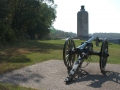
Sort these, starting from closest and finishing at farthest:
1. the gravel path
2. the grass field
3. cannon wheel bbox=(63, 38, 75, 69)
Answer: the gravel path → cannon wheel bbox=(63, 38, 75, 69) → the grass field

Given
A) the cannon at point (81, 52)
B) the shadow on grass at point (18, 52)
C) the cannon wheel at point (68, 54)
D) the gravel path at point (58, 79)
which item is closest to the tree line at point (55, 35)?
the shadow on grass at point (18, 52)

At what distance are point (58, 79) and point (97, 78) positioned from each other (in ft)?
4.13

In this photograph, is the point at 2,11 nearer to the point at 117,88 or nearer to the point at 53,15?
the point at 117,88

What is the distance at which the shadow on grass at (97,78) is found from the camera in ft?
20.1

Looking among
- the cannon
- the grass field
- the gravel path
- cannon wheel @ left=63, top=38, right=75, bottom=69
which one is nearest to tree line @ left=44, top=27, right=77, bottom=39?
the grass field

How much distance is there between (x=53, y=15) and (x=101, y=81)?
40.2 meters

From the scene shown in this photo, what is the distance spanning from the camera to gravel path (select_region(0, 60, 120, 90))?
568 cm

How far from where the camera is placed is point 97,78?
22.2 ft

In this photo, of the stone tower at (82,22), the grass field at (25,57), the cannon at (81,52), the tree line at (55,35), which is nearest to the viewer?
the cannon at (81,52)

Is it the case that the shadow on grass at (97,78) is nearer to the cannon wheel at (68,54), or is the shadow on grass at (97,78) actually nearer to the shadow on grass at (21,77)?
the cannon wheel at (68,54)

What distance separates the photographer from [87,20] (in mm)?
38406

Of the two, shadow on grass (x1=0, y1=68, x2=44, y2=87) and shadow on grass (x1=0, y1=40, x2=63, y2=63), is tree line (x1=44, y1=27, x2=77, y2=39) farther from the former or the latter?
shadow on grass (x1=0, y1=68, x2=44, y2=87)

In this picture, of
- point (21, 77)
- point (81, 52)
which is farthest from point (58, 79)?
point (81, 52)

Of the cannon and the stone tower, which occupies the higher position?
the stone tower
